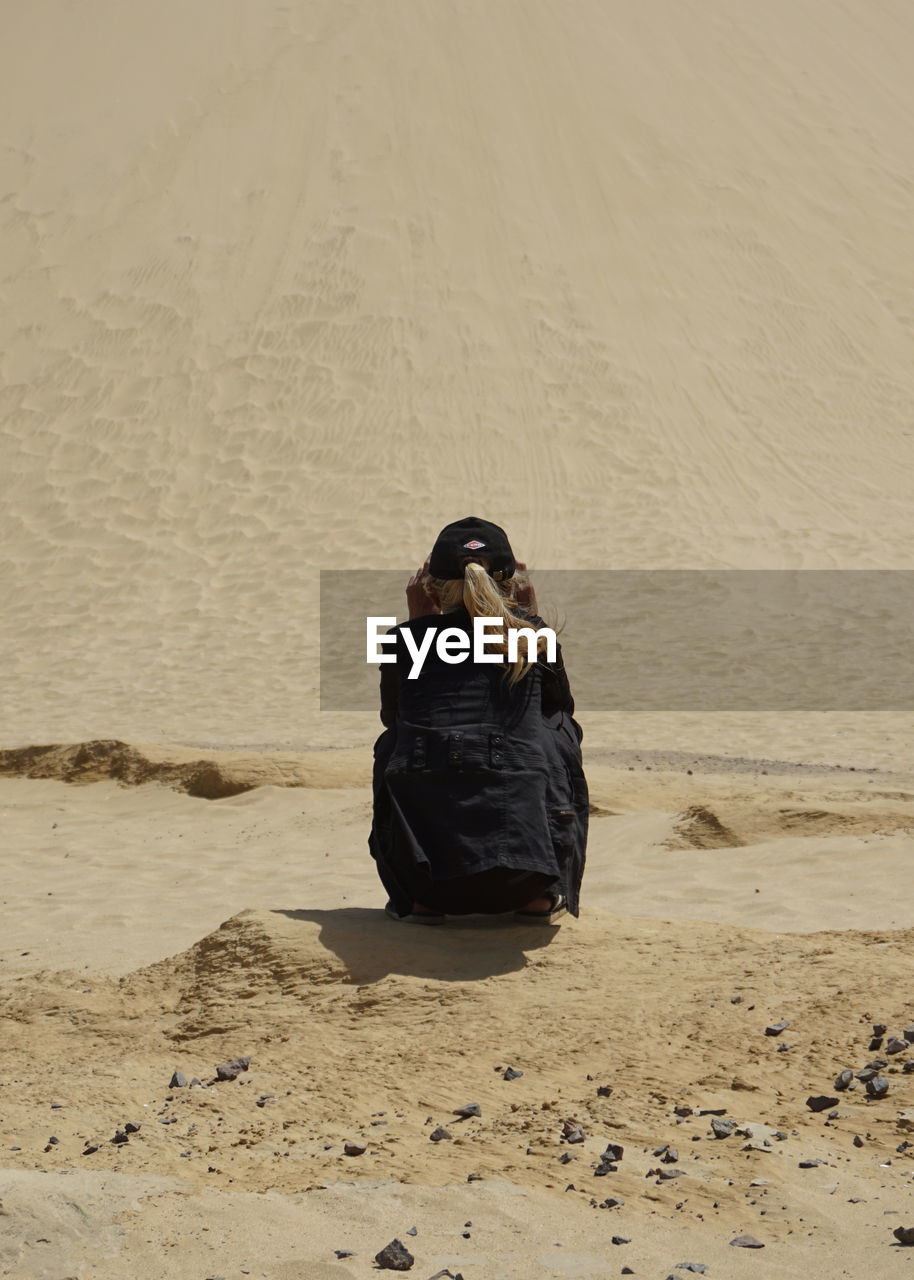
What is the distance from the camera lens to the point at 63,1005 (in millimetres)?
4660

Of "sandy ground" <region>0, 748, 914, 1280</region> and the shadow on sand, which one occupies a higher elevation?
the shadow on sand

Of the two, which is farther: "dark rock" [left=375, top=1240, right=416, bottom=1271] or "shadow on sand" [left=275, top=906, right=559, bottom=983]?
"shadow on sand" [left=275, top=906, right=559, bottom=983]

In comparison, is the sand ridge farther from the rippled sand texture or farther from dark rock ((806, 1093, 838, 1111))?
the rippled sand texture

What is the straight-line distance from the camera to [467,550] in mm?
4629

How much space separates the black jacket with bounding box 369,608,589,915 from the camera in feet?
14.3

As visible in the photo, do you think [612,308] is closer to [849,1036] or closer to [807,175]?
[807,175]

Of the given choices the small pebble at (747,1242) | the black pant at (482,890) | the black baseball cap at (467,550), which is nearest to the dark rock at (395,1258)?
the small pebble at (747,1242)

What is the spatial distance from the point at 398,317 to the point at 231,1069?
23.1 meters

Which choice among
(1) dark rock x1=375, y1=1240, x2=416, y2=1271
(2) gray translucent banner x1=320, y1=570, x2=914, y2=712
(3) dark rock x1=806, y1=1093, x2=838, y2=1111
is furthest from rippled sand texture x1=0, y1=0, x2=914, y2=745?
(1) dark rock x1=375, y1=1240, x2=416, y2=1271

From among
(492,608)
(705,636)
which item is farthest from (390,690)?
(705,636)

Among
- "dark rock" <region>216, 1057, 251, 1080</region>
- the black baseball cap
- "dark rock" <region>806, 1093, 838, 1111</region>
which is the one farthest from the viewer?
the black baseball cap

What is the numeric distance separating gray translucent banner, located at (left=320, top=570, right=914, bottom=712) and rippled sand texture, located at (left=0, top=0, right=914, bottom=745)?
24.5 inches

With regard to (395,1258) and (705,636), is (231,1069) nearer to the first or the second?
(395,1258)

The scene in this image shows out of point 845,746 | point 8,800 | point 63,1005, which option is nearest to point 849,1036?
point 63,1005
